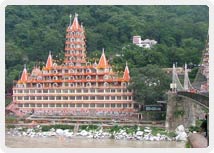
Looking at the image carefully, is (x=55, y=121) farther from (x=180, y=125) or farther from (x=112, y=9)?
(x=112, y=9)

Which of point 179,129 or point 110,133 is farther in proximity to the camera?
point 110,133

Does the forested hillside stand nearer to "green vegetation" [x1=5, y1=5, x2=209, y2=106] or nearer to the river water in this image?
"green vegetation" [x1=5, y1=5, x2=209, y2=106]

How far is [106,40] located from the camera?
25.7 metres

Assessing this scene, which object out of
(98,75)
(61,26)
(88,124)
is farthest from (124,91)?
(61,26)

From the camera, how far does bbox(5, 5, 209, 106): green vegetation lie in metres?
22.3

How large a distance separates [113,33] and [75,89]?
28.5ft

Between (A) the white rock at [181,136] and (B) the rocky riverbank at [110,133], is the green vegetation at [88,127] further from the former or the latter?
(A) the white rock at [181,136]

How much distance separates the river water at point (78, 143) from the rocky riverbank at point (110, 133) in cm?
35

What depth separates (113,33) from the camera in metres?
26.2

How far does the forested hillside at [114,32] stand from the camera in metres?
22.4

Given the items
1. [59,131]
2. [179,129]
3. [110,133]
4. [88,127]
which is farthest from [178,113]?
[59,131]

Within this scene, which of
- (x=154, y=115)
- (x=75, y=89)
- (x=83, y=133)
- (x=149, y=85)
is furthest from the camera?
(x=75, y=89)

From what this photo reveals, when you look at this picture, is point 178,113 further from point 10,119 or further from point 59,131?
point 10,119

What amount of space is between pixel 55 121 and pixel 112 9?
526 inches
